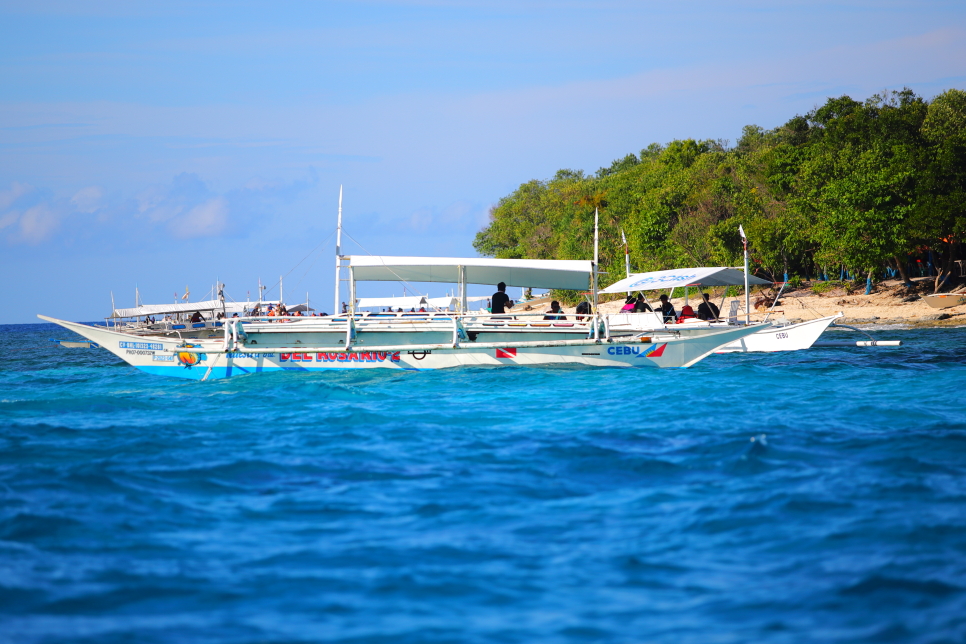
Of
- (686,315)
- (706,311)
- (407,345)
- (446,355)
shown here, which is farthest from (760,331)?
(407,345)

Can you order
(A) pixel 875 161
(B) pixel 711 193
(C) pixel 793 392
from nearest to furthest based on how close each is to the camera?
(C) pixel 793 392 < (A) pixel 875 161 < (B) pixel 711 193

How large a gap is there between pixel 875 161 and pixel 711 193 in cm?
1372

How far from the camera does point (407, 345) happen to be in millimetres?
19375

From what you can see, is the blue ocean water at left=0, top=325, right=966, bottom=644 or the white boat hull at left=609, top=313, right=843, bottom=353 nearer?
the blue ocean water at left=0, top=325, right=966, bottom=644

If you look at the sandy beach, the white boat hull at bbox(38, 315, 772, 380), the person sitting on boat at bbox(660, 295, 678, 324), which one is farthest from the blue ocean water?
the sandy beach

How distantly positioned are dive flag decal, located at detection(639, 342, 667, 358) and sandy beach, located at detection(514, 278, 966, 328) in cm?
2008

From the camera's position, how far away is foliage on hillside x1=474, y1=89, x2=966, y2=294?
4153cm

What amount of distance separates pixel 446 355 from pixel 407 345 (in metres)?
1.01

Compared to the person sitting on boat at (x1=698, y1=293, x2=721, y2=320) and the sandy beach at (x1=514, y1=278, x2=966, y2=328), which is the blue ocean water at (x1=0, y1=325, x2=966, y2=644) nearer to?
the person sitting on boat at (x1=698, y1=293, x2=721, y2=320)

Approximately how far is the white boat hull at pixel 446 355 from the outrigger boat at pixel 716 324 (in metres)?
1.34

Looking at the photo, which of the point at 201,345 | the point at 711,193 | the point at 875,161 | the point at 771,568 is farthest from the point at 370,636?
the point at 711,193

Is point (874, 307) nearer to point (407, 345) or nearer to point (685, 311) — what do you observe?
point (685, 311)

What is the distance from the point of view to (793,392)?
16078mm

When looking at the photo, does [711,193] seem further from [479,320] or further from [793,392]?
[793,392]
